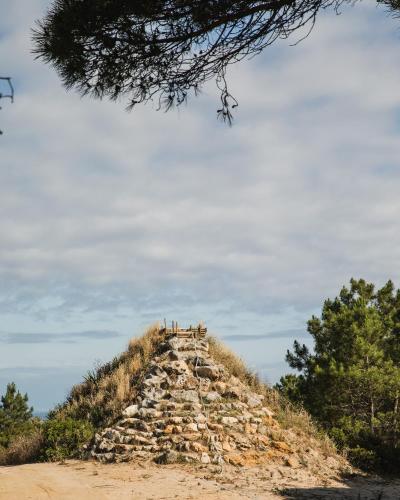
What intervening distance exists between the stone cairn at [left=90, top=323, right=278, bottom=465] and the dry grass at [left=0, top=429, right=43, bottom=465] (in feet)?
6.29

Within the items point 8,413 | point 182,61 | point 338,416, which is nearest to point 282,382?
point 338,416

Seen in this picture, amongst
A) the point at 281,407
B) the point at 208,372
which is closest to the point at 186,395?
the point at 208,372

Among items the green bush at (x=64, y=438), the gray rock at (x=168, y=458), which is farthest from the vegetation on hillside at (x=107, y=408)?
the gray rock at (x=168, y=458)

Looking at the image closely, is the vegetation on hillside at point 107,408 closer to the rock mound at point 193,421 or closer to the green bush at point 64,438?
the green bush at point 64,438

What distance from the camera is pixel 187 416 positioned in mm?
15789

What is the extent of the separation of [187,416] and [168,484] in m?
3.75

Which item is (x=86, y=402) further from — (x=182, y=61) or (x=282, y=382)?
(x=182, y=61)

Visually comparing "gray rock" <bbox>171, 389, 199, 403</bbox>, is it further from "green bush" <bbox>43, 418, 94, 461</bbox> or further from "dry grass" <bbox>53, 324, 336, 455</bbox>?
"green bush" <bbox>43, 418, 94, 461</bbox>

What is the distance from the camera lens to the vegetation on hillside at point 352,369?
22797 millimetres

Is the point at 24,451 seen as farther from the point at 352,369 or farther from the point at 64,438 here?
the point at 352,369

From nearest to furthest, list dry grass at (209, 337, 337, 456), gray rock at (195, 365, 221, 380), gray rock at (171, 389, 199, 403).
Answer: gray rock at (171, 389, 199, 403), dry grass at (209, 337, 337, 456), gray rock at (195, 365, 221, 380)

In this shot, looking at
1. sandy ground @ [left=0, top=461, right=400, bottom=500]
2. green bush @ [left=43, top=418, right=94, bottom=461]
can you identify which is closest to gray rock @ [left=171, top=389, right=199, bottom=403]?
green bush @ [left=43, top=418, right=94, bottom=461]

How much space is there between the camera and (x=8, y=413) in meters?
46.0

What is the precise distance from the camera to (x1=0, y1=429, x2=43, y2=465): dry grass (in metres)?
15.9
